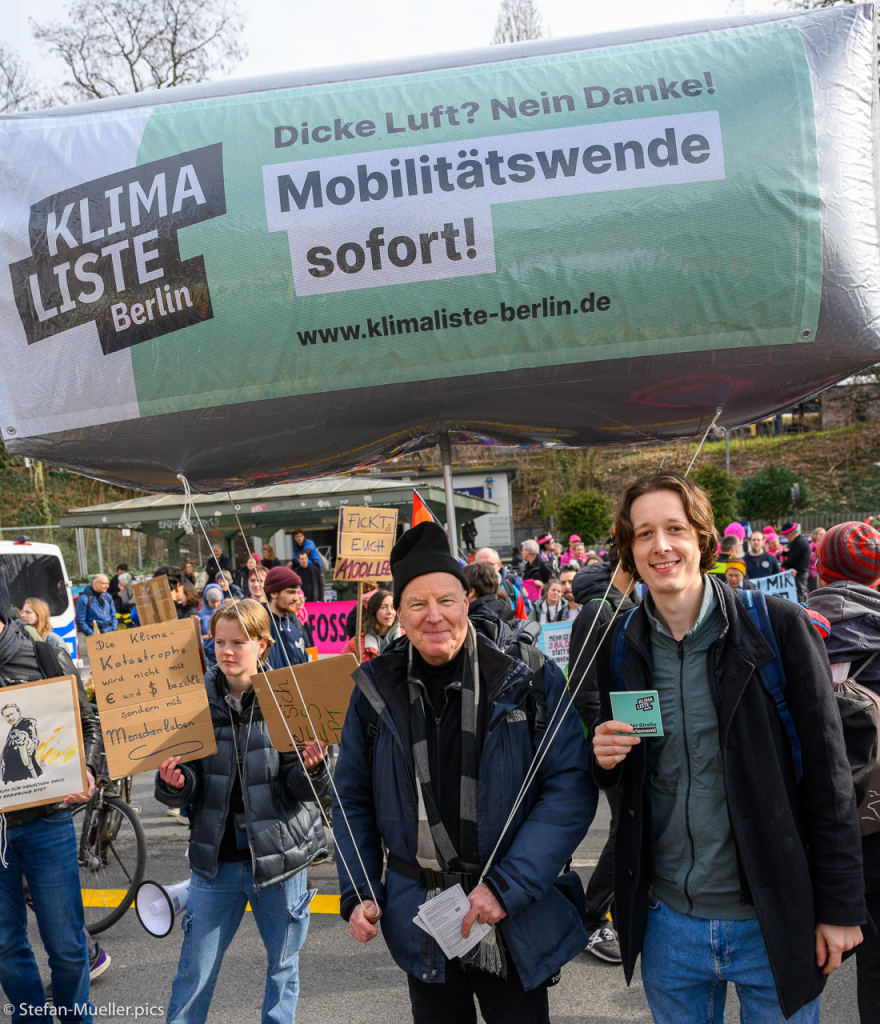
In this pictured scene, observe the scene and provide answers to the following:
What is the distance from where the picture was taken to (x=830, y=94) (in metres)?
2.22

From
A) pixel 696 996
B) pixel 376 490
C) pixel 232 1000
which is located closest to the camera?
pixel 696 996

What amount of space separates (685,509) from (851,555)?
1080 millimetres

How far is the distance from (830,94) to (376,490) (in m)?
18.3

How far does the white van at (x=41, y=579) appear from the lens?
964cm

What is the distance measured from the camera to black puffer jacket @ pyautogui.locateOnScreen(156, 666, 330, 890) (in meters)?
2.88

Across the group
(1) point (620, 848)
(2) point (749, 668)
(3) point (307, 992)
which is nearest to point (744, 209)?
(2) point (749, 668)

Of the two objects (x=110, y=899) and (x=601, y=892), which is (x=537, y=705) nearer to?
(x=601, y=892)

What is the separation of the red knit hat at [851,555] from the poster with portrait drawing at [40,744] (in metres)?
2.91

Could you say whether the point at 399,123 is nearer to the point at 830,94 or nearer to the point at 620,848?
the point at 830,94

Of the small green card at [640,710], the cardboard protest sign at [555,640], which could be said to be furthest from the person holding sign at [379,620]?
the small green card at [640,710]

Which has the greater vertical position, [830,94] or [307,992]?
[830,94]

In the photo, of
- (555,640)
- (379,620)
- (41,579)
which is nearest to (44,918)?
(379,620)

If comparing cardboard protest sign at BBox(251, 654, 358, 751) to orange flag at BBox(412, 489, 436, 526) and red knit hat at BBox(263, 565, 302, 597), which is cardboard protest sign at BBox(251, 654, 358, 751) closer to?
orange flag at BBox(412, 489, 436, 526)

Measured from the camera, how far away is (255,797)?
2.93m
